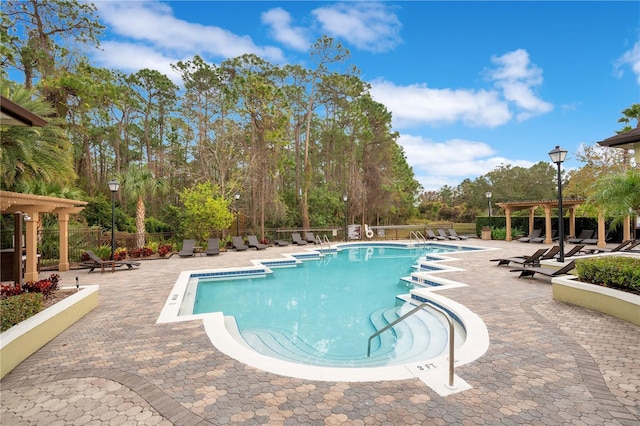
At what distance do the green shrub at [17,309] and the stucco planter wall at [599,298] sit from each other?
9.56 metres

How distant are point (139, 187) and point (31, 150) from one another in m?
5.55

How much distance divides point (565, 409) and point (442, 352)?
2071mm

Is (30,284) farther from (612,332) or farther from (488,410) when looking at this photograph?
(612,332)

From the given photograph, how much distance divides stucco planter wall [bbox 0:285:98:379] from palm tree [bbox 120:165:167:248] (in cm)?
1125

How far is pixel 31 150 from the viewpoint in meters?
11.2

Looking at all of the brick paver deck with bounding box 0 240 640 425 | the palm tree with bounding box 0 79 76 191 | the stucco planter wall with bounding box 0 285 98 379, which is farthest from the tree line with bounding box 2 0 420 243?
the brick paver deck with bounding box 0 240 640 425

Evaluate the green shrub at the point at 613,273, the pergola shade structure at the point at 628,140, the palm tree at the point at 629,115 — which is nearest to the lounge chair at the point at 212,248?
the green shrub at the point at 613,273

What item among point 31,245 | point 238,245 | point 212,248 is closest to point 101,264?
point 31,245

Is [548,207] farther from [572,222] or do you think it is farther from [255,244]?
[255,244]

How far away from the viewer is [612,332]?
513 cm

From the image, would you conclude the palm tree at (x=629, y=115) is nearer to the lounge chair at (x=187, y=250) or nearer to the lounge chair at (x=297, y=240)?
the lounge chair at (x=297, y=240)

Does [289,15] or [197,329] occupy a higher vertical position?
[289,15]

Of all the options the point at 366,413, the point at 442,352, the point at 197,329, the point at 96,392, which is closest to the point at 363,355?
the point at 442,352

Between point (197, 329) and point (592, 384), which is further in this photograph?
point (197, 329)
